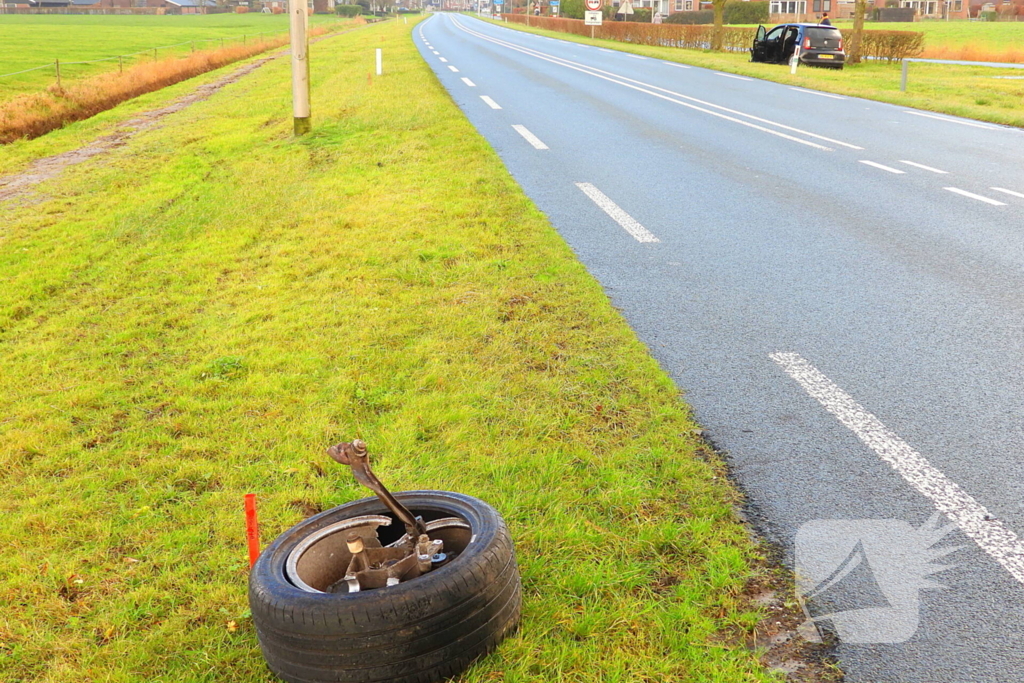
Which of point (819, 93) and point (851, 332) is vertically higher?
point (819, 93)

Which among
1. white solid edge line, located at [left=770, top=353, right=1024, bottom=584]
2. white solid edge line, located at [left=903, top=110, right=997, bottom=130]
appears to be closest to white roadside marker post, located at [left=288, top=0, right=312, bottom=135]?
white solid edge line, located at [left=770, top=353, right=1024, bottom=584]

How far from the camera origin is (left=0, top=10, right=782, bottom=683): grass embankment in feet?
9.30

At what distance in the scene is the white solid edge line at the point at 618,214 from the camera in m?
7.71

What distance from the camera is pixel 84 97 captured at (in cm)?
2045

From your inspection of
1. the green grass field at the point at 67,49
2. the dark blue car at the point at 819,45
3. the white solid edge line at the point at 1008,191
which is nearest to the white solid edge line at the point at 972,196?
the white solid edge line at the point at 1008,191

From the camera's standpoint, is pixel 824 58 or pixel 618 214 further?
pixel 824 58

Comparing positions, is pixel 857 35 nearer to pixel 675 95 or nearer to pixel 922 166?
pixel 675 95

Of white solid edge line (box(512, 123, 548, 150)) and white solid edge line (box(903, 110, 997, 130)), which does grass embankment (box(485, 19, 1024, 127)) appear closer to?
white solid edge line (box(903, 110, 997, 130))

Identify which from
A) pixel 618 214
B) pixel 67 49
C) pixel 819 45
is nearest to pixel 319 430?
pixel 618 214

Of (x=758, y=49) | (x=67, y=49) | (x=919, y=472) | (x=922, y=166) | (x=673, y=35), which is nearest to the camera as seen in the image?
(x=919, y=472)

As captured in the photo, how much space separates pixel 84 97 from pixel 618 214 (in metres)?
17.1

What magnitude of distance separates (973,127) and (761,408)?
12265mm

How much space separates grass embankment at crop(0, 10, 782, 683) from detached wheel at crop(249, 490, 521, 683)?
14 cm

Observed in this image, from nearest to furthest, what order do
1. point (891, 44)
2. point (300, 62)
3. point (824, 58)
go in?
1. point (300, 62)
2. point (824, 58)
3. point (891, 44)
